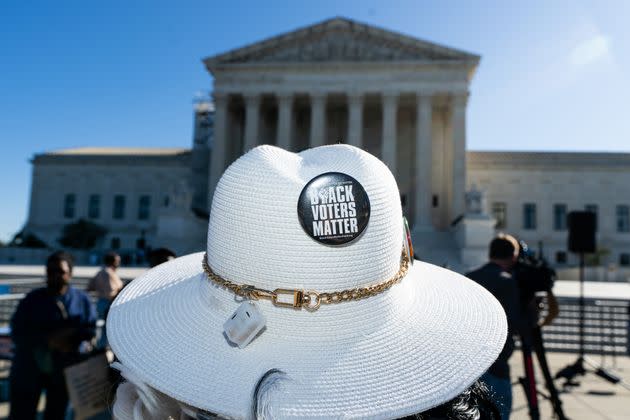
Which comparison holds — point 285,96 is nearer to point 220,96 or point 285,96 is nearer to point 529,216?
point 220,96

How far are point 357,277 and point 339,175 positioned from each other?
25 centimetres

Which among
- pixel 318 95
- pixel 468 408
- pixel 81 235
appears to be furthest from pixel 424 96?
pixel 468 408

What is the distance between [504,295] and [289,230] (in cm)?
363

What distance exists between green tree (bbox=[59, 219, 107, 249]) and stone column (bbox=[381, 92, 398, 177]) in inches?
1122

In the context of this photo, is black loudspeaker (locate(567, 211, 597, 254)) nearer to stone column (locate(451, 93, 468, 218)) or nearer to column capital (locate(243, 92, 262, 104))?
stone column (locate(451, 93, 468, 218))

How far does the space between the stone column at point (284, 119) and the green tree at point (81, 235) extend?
21.7 metres

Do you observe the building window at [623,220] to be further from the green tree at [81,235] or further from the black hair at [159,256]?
the green tree at [81,235]

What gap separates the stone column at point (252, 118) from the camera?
Answer: 109ft

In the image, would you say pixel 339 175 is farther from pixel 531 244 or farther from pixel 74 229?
pixel 74 229

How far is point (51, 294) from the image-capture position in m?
4.27

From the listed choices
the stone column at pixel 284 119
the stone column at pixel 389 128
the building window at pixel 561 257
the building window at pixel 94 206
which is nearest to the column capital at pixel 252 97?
the stone column at pixel 284 119

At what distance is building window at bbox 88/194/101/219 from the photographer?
45.8m

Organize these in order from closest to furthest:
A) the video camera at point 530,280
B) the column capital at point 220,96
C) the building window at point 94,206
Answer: the video camera at point 530,280 < the column capital at point 220,96 < the building window at point 94,206

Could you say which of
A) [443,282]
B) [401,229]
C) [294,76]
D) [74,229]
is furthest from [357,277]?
[74,229]
